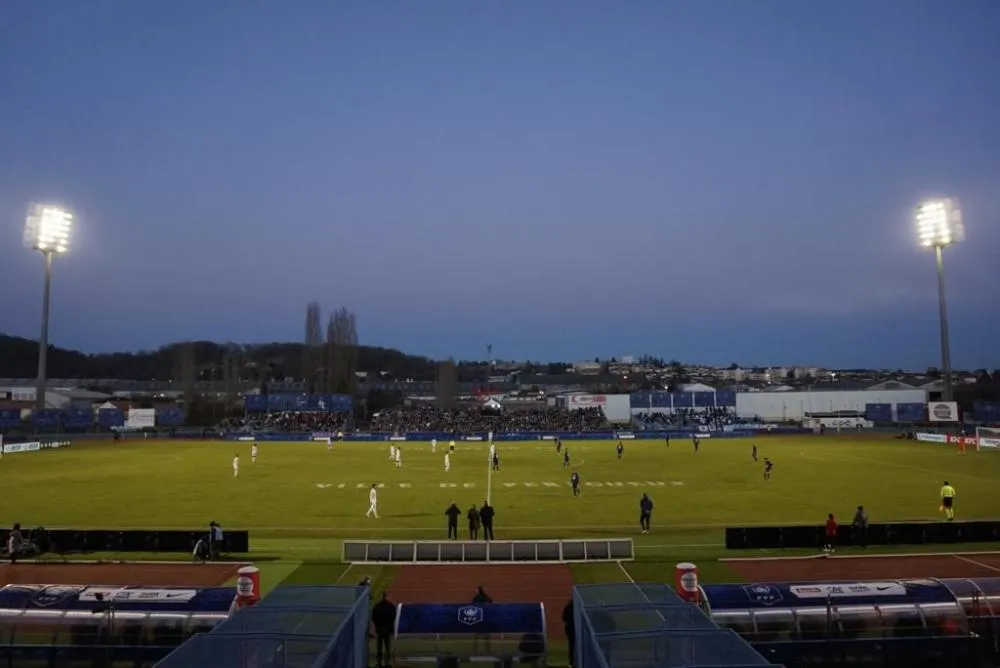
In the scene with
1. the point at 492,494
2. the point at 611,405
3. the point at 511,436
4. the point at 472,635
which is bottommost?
the point at 511,436

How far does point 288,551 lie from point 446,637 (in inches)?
552

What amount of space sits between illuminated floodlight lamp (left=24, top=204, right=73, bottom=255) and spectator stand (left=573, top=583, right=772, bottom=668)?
73222 millimetres

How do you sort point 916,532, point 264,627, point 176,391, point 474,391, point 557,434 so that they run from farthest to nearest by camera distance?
point 474,391, point 176,391, point 557,434, point 916,532, point 264,627

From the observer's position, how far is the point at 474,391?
614ft

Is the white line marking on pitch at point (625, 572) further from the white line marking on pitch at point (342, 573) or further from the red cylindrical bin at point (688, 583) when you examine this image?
the white line marking on pitch at point (342, 573)

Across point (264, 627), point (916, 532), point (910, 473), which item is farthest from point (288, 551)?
point (910, 473)

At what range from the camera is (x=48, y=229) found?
67.4 m

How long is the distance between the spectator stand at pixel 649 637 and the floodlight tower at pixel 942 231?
7006cm

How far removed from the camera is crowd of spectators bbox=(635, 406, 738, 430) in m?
106

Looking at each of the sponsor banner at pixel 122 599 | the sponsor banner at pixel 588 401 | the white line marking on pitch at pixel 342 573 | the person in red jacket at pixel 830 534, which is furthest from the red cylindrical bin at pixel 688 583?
the sponsor banner at pixel 588 401

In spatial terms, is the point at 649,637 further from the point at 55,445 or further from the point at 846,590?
the point at 55,445

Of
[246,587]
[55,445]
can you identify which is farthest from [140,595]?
[55,445]

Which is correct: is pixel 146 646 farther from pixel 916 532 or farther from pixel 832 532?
pixel 916 532

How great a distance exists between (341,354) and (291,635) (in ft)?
391
